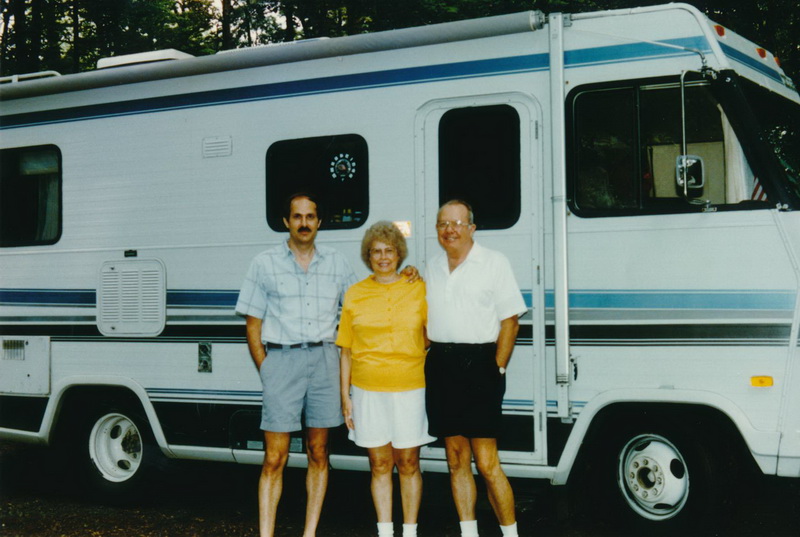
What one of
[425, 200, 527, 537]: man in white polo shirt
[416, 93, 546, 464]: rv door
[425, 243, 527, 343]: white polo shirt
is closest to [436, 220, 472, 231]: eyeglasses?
[425, 200, 527, 537]: man in white polo shirt

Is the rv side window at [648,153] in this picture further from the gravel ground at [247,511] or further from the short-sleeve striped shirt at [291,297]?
the gravel ground at [247,511]

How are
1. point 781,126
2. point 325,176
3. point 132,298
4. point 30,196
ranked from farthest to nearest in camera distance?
point 30,196, point 132,298, point 325,176, point 781,126

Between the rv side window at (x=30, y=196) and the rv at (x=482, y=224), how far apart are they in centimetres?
2

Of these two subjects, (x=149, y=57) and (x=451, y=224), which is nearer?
(x=451, y=224)

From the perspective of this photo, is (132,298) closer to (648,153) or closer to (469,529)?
(469,529)

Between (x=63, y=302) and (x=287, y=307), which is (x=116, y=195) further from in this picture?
(x=287, y=307)

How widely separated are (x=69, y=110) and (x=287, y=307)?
275 cm

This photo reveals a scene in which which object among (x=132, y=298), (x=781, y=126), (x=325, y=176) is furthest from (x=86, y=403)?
(x=781, y=126)

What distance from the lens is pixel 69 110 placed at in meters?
6.29

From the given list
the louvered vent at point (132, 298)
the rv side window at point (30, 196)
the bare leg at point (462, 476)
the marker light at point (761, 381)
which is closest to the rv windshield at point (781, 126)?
the marker light at point (761, 381)

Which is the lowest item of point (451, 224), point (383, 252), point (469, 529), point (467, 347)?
point (469, 529)

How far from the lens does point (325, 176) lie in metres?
5.44

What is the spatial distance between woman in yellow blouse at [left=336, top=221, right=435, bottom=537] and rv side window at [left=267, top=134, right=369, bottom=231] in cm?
80

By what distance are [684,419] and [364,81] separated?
2731mm
